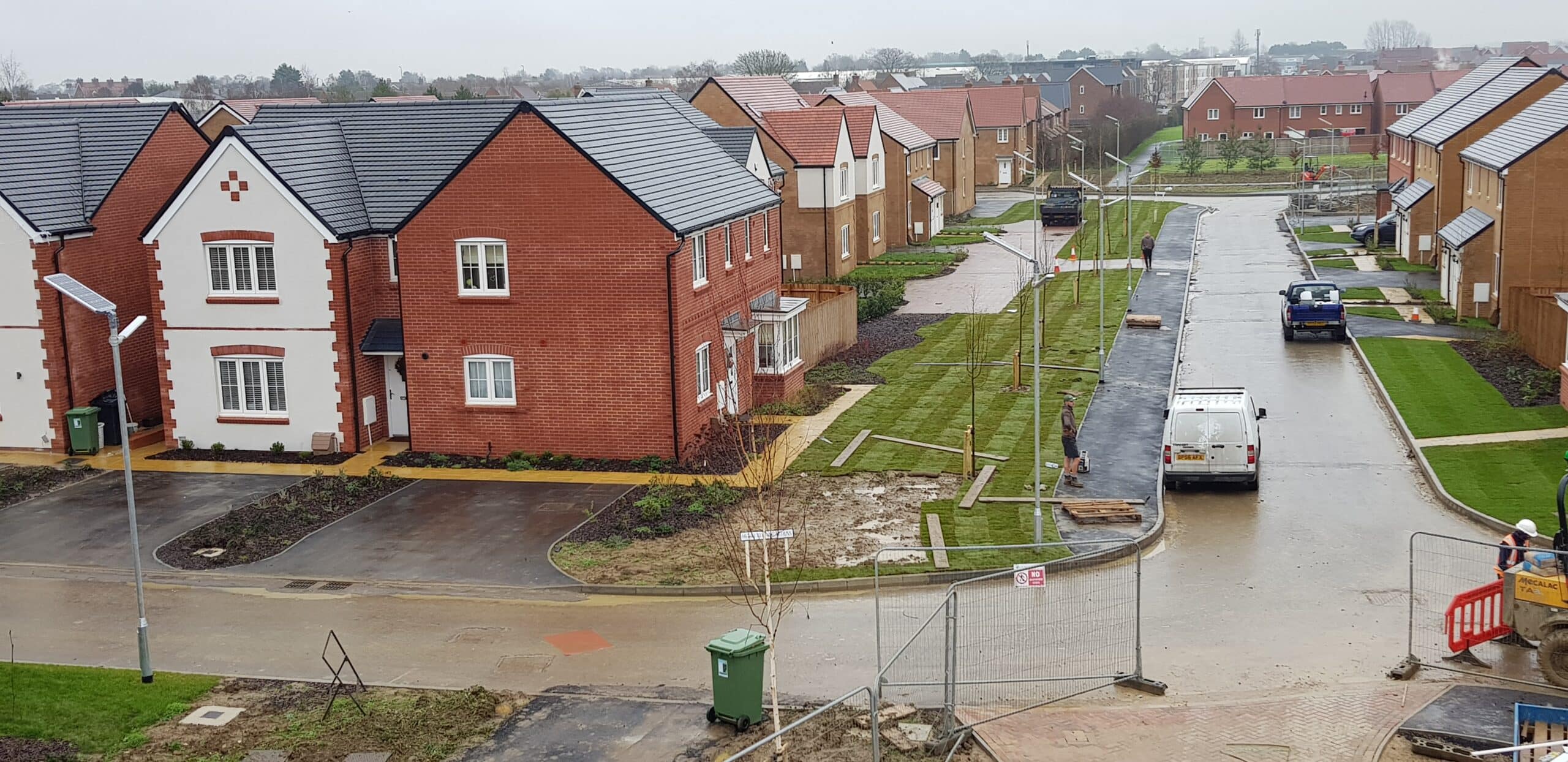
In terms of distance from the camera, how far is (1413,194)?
60.0 meters

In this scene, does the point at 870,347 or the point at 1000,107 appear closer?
the point at 870,347

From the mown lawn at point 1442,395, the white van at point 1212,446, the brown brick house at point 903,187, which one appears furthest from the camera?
the brown brick house at point 903,187

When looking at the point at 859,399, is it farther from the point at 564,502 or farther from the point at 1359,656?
the point at 1359,656

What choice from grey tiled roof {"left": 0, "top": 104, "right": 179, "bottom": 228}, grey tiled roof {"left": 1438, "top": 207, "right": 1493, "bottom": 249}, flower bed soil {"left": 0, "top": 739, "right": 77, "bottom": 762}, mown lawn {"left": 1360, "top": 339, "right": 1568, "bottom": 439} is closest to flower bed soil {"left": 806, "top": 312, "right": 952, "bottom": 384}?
mown lawn {"left": 1360, "top": 339, "right": 1568, "bottom": 439}

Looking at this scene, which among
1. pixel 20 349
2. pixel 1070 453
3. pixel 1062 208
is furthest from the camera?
pixel 1062 208

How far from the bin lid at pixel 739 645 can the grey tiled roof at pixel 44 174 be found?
24.0 meters

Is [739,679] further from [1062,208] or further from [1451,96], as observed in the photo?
[1062,208]

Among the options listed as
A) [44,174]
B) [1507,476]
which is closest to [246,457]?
[44,174]

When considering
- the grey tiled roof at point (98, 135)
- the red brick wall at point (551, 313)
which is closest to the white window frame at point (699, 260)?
the red brick wall at point (551, 313)

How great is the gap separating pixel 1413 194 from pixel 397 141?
42839 mm

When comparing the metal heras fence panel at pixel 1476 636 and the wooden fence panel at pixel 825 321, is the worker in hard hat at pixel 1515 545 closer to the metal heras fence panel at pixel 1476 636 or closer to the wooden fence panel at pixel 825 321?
the metal heras fence panel at pixel 1476 636

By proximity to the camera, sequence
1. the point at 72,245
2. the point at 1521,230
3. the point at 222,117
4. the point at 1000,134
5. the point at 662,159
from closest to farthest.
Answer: the point at 662,159, the point at 72,245, the point at 1521,230, the point at 222,117, the point at 1000,134

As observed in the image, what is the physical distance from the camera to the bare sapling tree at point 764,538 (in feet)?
66.4

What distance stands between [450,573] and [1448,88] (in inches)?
2475
